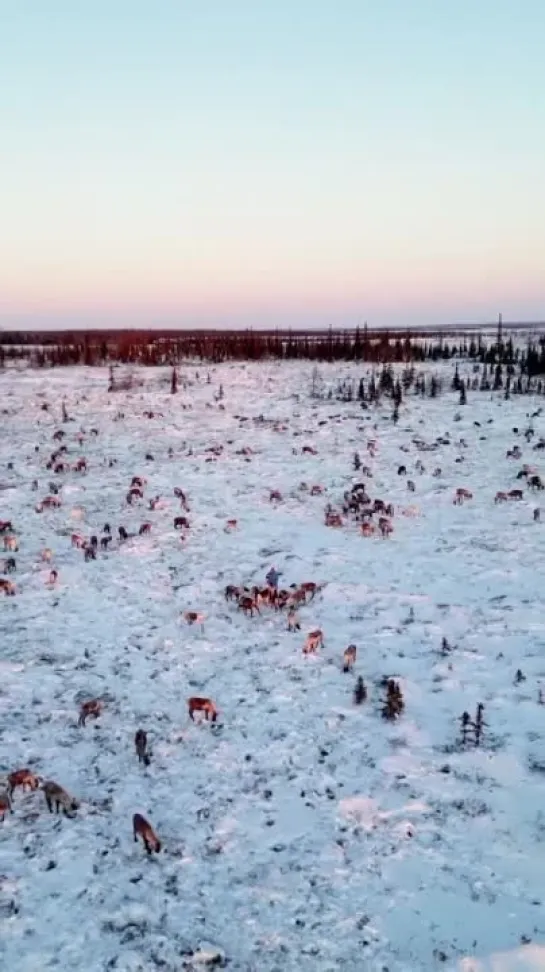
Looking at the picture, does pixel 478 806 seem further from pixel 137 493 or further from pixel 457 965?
pixel 137 493

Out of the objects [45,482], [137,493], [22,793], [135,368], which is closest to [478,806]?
[22,793]

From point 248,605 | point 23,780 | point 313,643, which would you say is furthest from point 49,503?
point 23,780

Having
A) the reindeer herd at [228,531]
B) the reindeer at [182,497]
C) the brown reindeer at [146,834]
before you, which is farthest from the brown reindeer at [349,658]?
the reindeer at [182,497]

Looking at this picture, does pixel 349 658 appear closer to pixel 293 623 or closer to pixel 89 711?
pixel 293 623

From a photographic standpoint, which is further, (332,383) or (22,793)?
(332,383)

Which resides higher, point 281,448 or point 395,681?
point 281,448

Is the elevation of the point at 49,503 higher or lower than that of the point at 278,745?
higher

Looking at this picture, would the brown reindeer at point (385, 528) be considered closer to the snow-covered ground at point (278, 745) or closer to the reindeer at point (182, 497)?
the snow-covered ground at point (278, 745)

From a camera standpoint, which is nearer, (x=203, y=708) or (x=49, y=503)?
(x=203, y=708)
